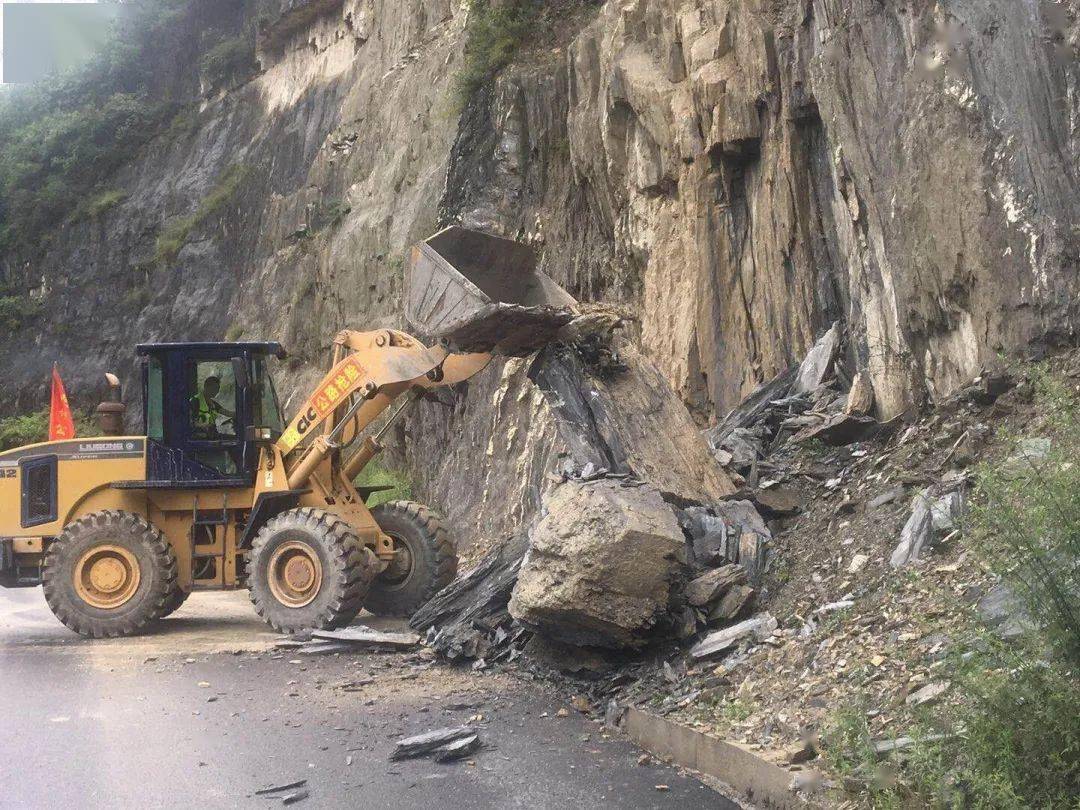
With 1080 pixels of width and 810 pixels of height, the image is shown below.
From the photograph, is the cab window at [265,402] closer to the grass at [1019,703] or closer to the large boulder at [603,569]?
the large boulder at [603,569]

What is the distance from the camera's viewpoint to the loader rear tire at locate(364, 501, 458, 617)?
11.9 m

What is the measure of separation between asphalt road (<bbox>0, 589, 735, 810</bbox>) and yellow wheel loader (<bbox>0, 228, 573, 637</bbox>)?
948mm

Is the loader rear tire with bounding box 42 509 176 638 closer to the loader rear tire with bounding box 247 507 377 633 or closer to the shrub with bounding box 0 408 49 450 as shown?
the loader rear tire with bounding box 247 507 377 633

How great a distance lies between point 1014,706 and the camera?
13.6 ft

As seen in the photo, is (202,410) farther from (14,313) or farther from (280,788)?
(14,313)

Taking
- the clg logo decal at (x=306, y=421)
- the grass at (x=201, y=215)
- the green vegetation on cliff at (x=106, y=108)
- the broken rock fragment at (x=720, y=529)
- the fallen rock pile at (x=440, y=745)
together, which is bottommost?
the fallen rock pile at (x=440, y=745)

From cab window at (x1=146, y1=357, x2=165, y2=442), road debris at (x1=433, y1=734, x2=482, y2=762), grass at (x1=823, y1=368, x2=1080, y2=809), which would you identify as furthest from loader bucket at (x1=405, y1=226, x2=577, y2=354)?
grass at (x1=823, y1=368, x2=1080, y2=809)

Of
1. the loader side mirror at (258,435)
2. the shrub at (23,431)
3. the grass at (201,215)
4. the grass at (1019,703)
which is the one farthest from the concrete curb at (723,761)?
the grass at (201,215)

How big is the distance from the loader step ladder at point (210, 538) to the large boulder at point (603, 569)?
192 inches

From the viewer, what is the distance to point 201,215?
34.8 metres

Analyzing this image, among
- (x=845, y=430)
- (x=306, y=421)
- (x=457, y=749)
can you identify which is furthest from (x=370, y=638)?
(x=845, y=430)

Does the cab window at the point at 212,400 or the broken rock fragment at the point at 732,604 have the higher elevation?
the cab window at the point at 212,400

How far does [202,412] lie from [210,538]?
1.27 meters

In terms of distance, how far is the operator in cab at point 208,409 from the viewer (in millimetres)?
11609
